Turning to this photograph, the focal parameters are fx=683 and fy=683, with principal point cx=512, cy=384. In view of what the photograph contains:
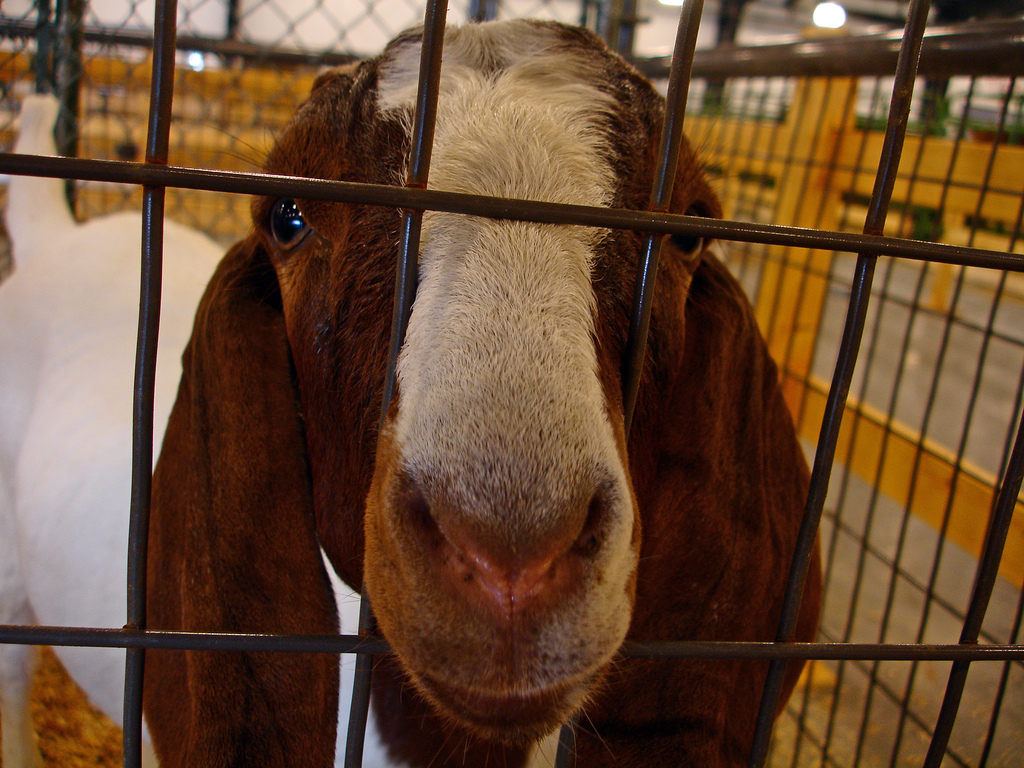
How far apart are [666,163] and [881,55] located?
4.50 ft

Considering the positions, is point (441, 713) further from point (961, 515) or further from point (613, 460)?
point (961, 515)

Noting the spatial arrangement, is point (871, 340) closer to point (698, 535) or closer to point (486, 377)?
point (698, 535)

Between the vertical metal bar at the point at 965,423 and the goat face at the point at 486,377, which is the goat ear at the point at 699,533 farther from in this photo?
the vertical metal bar at the point at 965,423

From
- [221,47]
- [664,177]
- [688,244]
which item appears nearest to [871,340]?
[688,244]

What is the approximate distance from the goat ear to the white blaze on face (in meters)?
0.30

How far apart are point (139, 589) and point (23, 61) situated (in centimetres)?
518

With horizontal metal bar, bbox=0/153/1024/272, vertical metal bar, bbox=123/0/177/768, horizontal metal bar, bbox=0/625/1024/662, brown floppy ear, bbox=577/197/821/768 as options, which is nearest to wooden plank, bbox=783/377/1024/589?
brown floppy ear, bbox=577/197/821/768

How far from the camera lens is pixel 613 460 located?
732mm

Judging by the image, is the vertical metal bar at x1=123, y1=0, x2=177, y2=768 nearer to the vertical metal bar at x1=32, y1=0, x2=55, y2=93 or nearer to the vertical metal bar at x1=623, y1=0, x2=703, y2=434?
the vertical metal bar at x1=623, y1=0, x2=703, y2=434

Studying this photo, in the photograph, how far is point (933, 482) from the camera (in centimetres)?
215

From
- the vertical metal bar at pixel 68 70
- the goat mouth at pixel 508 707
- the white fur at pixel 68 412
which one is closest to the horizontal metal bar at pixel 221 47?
the vertical metal bar at pixel 68 70

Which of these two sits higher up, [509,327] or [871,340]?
[509,327]

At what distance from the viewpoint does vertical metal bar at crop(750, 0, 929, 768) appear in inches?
31.6

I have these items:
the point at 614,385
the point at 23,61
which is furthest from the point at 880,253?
the point at 23,61
